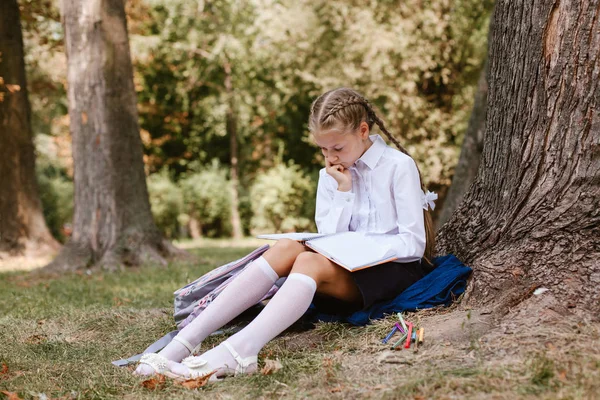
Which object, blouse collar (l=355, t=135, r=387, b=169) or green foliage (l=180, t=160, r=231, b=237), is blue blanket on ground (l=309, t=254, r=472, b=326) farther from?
green foliage (l=180, t=160, r=231, b=237)

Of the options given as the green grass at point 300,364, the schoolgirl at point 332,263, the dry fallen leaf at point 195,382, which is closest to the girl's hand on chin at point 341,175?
the schoolgirl at point 332,263

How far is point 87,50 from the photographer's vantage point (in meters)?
7.27

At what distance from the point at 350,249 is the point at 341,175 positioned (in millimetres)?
494

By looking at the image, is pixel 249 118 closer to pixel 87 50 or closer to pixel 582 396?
pixel 87 50

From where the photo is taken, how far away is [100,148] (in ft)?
23.7

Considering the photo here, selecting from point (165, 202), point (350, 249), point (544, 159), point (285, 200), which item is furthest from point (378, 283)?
point (165, 202)

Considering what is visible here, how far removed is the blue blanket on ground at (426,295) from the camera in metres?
3.28

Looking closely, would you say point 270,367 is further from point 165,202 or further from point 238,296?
point 165,202

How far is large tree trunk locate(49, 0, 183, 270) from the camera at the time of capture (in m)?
7.24

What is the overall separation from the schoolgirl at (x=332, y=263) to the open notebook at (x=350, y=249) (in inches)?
2.0

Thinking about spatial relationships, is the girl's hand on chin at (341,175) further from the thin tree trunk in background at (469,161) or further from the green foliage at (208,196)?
the green foliage at (208,196)

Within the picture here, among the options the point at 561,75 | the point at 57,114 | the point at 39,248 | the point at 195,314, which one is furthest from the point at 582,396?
the point at 57,114

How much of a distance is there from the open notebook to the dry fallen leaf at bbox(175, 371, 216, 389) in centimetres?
83

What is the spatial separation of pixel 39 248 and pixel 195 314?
7.00 meters
